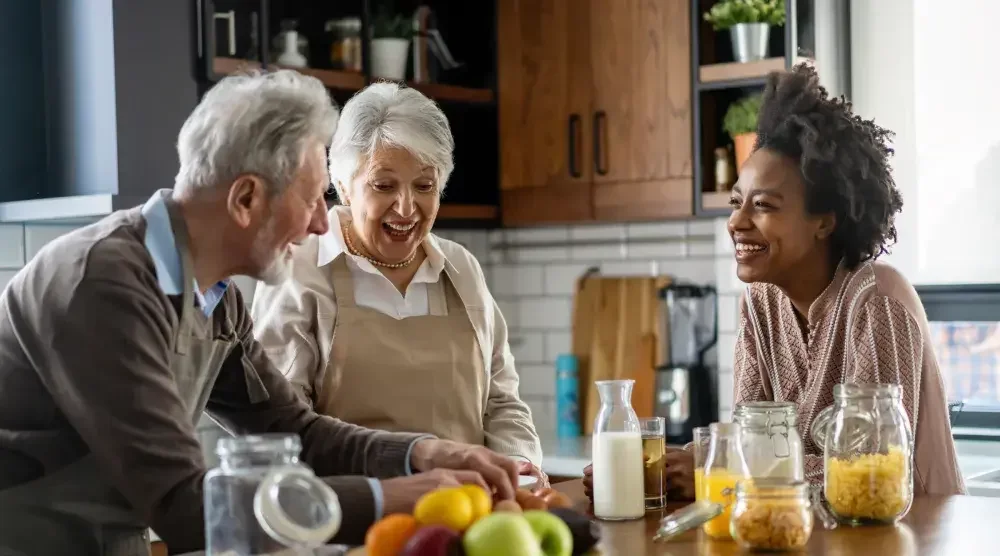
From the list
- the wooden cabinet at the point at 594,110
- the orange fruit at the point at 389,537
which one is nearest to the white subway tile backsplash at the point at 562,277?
the wooden cabinet at the point at 594,110

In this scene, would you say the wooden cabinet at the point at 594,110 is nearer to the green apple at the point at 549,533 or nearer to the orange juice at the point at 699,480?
the orange juice at the point at 699,480

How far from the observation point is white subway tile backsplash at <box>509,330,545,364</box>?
4.84m

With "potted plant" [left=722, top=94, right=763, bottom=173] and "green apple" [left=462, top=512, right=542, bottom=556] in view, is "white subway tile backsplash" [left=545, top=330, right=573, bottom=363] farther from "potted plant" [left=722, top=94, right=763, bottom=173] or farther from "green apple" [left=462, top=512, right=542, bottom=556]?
"green apple" [left=462, top=512, right=542, bottom=556]

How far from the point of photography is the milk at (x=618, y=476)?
2.05m

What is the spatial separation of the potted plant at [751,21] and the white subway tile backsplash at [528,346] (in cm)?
133

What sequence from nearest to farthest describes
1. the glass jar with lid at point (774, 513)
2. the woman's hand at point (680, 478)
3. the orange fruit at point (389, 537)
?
the orange fruit at point (389, 537) → the glass jar with lid at point (774, 513) → the woman's hand at point (680, 478)

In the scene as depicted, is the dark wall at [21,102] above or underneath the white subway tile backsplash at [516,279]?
above

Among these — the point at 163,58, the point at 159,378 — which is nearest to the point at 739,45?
the point at 163,58

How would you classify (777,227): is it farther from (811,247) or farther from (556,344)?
(556,344)

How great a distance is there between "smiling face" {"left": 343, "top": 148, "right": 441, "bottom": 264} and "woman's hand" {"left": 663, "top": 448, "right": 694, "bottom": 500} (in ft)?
2.82

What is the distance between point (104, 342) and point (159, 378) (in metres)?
0.09

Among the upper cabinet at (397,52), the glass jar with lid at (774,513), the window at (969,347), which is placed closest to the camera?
the glass jar with lid at (774,513)

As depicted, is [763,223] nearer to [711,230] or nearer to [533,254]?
[711,230]

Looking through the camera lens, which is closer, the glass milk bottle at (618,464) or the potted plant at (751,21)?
the glass milk bottle at (618,464)
